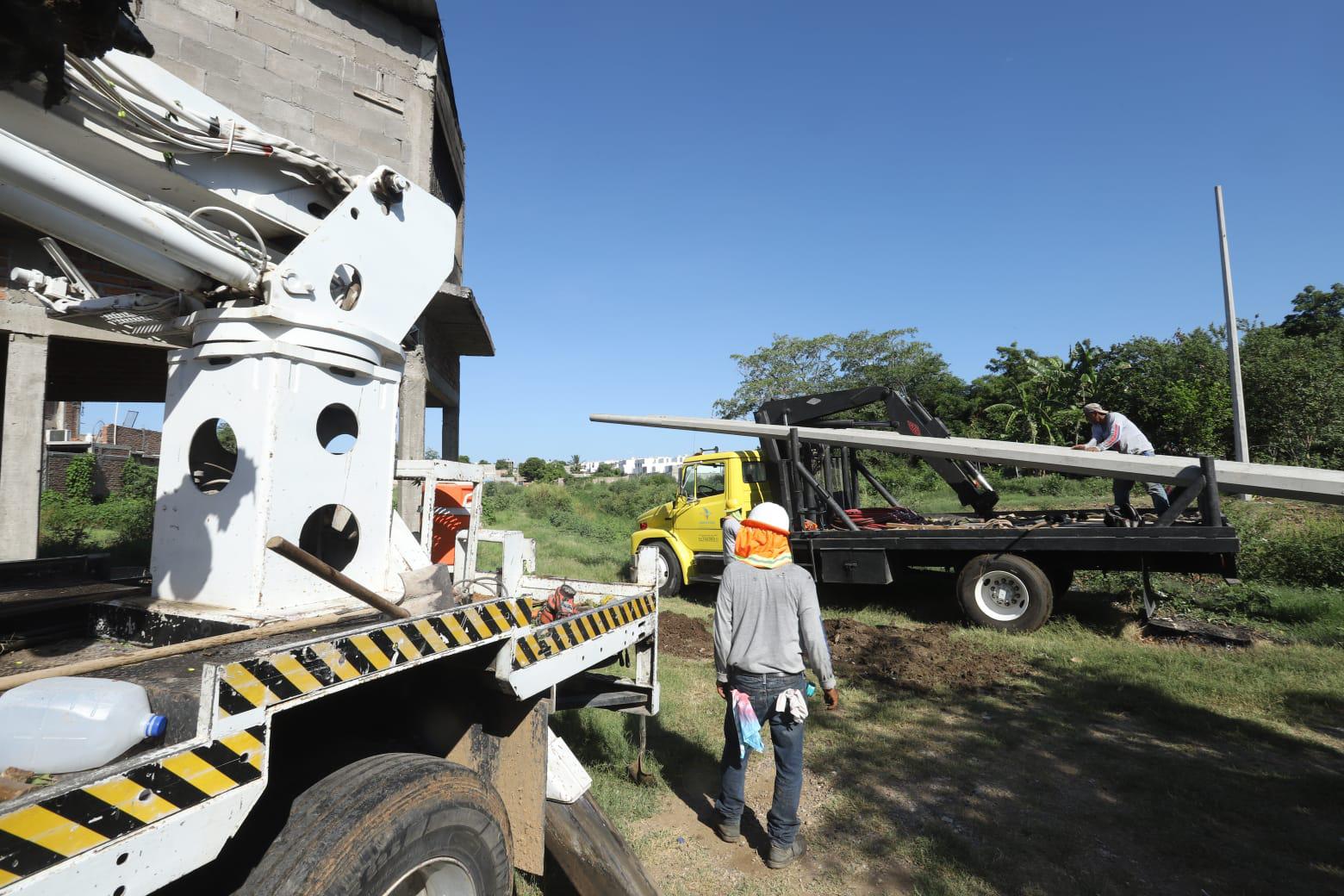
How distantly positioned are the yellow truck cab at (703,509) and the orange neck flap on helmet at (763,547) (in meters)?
5.76

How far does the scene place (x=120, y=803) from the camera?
4.13ft

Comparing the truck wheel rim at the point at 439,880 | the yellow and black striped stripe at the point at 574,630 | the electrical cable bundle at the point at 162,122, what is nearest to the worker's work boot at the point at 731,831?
the yellow and black striped stripe at the point at 574,630

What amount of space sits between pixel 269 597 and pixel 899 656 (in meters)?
5.84

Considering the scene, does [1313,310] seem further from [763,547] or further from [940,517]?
[763,547]

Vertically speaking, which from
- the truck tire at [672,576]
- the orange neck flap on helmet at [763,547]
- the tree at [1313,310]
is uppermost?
the tree at [1313,310]

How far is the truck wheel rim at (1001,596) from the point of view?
24.3 ft

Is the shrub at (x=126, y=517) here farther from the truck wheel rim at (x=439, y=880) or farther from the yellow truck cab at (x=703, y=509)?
the truck wheel rim at (x=439, y=880)

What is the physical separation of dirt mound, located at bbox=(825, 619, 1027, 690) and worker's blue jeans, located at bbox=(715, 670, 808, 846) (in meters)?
2.93

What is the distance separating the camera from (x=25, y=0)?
1.33 meters

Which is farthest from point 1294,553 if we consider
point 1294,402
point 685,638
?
point 1294,402

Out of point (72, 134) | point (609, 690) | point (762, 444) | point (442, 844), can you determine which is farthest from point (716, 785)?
point (762, 444)

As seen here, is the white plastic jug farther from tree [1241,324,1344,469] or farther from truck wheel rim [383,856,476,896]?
tree [1241,324,1344,469]

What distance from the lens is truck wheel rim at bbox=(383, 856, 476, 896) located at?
1.97 metres

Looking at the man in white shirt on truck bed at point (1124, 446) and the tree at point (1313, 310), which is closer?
the man in white shirt on truck bed at point (1124, 446)
